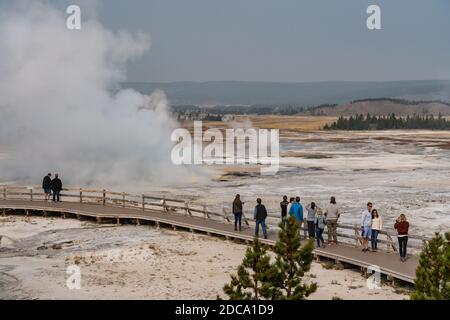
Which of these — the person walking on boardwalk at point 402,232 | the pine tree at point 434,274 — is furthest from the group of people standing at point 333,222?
the pine tree at point 434,274

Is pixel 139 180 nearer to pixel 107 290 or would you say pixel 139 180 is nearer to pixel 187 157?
pixel 187 157

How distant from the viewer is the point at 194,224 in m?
21.7

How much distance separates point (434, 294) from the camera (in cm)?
1030

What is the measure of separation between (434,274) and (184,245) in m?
10.3

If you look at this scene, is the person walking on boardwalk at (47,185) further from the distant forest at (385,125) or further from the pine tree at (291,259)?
the distant forest at (385,125)

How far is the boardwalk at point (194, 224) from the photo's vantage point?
15.9 metres

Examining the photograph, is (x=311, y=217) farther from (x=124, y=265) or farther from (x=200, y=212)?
(x=200, y=212)

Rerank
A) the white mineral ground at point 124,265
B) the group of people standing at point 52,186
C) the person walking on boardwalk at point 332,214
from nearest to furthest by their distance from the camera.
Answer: the white mineral ground at point 124,265, the person walking on boardwalk at point 332,214, the group of people standing at point 52,186

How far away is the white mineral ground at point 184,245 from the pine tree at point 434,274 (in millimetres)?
3509

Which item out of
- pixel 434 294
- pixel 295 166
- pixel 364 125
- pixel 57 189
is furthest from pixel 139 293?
pixel 364 125

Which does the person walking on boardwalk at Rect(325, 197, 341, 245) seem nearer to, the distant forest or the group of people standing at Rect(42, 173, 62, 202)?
the group of people standing at Rect(42, 173, 62, 202)

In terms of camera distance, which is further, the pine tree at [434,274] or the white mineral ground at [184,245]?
the white mineral ground at [184,245]

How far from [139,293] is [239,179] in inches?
947
